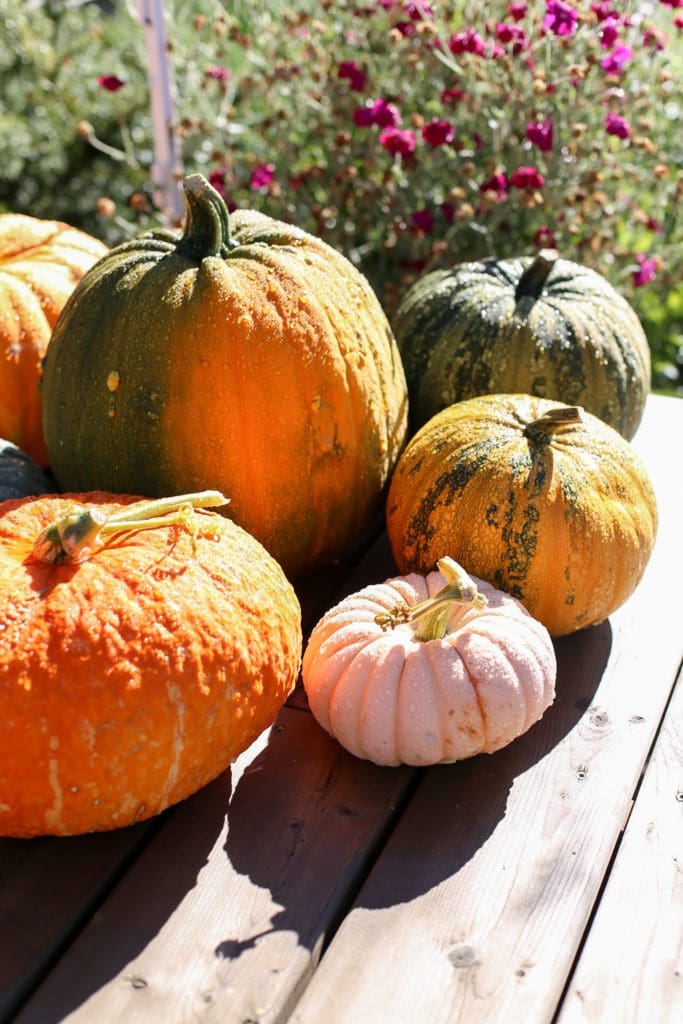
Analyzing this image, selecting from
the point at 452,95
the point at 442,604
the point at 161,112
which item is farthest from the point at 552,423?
the point at 161,112

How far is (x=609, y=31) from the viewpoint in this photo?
2.91 metres

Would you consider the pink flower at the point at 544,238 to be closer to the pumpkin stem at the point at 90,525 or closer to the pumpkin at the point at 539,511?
the pumpkin at the point at 539,511

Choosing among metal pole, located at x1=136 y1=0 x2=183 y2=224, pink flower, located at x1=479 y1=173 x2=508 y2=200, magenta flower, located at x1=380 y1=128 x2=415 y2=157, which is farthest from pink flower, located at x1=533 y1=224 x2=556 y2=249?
metal pole, located at x1=136 y1=0 x2=183 y2=224

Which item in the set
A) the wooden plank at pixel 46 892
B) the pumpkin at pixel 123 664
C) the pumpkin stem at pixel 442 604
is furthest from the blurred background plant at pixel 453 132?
the wooden plank at pixel 46 892

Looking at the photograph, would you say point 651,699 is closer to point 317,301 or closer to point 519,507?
point 519,507

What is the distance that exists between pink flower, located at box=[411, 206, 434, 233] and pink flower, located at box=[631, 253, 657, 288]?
73 cm

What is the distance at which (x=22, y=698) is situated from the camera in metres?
1.45

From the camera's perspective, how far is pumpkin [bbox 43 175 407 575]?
1961mm

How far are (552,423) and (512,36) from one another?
1523 millimetres

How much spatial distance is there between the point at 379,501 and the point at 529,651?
2.13 ft

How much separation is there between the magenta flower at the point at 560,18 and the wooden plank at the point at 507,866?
1774 mm

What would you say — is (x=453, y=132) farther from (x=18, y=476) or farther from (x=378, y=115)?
(x=18, y=476)

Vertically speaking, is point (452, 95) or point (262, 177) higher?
point (452, 95)

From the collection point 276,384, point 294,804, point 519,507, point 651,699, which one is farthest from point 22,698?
point 651,699
